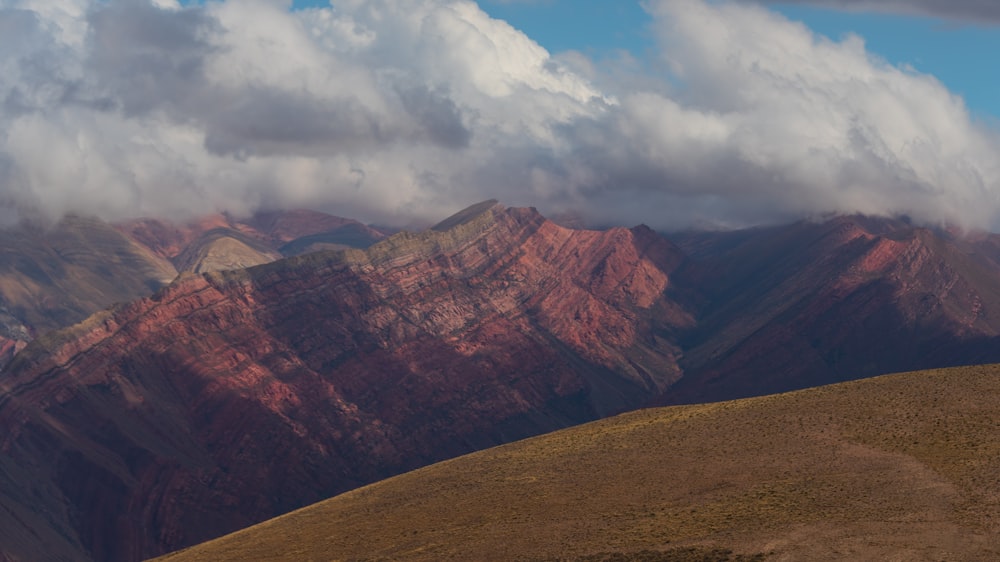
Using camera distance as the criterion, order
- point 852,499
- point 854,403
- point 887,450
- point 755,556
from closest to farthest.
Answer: point 755,556 → point 852,499 → point 887,450 → point 854,403

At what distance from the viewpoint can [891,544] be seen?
132875 millimetres

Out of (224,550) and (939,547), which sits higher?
(224,550)

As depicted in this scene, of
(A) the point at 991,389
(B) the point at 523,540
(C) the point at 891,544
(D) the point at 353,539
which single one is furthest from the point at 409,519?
(A) the point at 991,389

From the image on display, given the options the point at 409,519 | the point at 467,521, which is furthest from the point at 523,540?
the point at 409,519

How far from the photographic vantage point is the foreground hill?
14012 centimetres

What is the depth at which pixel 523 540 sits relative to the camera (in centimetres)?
15962

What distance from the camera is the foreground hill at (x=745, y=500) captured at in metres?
140

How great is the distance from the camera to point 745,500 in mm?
160000

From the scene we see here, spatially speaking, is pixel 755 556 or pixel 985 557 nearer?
pixel 985 557

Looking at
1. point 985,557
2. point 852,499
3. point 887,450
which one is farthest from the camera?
point 887,450

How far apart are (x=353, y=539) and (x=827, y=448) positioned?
64.3 meters

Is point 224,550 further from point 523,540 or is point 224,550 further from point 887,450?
point 887,450

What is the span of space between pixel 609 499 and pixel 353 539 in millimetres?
34494

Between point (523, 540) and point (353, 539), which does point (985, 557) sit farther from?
point (353, 539)
